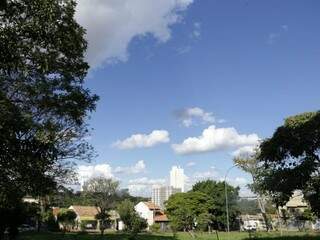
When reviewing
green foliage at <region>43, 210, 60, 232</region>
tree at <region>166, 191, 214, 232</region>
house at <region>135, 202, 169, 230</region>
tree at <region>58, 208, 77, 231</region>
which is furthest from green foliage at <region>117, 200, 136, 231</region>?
house at <region>135, 202, 169, 230</region>

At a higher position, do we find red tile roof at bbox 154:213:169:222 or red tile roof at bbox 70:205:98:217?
red tile roof at bbox 70:205:98:217

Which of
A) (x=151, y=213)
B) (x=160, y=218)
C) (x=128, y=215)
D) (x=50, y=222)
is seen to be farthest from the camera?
(x=151, y=213)

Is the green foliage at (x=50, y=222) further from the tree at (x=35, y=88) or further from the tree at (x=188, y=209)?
the tree at (x=35, y=88)

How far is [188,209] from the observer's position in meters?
A: 93.4

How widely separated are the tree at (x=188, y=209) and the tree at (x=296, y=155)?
50.3 m

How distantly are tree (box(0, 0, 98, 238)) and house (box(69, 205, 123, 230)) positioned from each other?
313ft

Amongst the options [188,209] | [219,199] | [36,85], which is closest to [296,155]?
[36,85]

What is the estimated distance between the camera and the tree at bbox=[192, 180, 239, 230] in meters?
102

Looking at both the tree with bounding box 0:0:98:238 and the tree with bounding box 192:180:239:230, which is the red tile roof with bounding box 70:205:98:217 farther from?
the tree with bounding box 0:0:98:238

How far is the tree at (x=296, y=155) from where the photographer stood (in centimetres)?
3962

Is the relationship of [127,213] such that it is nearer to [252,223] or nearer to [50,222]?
[50,222]

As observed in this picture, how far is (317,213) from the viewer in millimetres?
41625

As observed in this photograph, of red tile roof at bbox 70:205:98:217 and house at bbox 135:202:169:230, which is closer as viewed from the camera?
house at bbox 135:202:169:230

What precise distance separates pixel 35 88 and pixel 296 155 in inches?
1055
